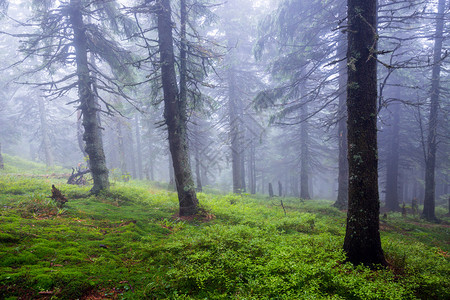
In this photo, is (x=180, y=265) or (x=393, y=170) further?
(x=393, y=170)

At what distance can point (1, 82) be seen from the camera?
24.6 metres

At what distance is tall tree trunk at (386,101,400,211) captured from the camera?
59.8 feet

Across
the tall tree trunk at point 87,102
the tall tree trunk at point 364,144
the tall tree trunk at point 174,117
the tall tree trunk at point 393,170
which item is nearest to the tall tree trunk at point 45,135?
the tall tree trunk at point 87,102

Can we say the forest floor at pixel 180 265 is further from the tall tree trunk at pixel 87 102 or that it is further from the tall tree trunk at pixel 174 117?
the tall tree trunk at pixel 87 102

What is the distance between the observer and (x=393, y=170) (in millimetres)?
18750

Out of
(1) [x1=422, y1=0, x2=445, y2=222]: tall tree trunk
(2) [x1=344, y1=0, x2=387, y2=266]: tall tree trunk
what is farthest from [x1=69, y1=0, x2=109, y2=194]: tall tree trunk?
(1) [x1=422, y1=0, x2=445, y2=222]: tall tree trunk

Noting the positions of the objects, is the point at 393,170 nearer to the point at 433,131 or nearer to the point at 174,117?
the point at 433,131

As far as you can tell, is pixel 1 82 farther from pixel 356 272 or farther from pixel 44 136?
pixel 356 272

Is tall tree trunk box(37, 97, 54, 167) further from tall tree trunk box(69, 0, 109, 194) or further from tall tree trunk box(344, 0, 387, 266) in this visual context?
tall tree trunk box(344, 0, 387, 266)

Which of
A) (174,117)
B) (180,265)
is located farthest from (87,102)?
(180,265)

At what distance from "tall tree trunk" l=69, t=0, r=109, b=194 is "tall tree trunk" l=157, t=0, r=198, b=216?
4059mm

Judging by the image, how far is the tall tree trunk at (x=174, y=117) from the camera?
8.17 metres

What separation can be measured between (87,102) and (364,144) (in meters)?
10.9

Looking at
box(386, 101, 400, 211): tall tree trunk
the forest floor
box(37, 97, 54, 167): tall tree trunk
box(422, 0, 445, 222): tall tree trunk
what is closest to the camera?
the forest floor
